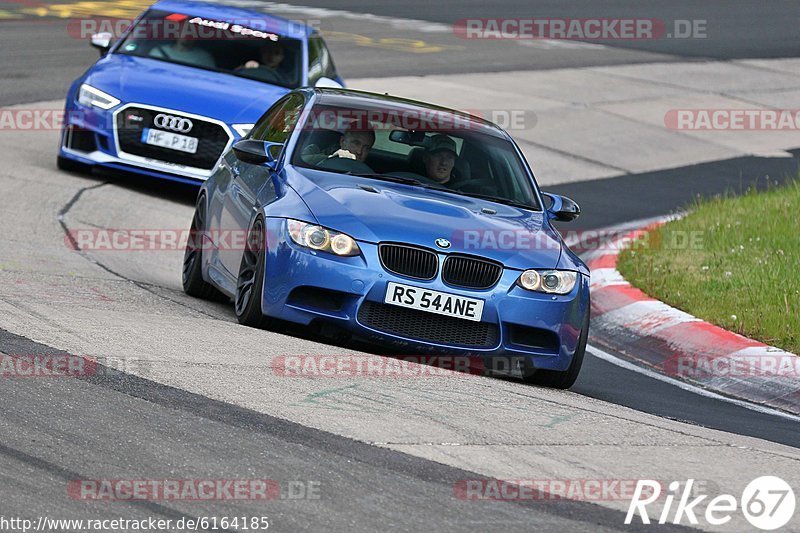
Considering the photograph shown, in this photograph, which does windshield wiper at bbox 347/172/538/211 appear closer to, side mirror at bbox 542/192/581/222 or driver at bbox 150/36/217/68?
side mirror at bbox 542/192/581/222

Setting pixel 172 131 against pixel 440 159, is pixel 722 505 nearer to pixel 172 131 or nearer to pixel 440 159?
pixel 440 159

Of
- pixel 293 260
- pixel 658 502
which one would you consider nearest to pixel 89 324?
pixel 293 260

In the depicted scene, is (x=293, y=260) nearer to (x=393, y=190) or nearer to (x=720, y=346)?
(x=393, y=190)

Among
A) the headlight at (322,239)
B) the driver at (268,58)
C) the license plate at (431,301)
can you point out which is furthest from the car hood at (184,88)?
the license plate at (431,301)

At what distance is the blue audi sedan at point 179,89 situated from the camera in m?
13.1

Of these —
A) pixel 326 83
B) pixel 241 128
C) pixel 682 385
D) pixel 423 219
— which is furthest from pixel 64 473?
pixel 326 83

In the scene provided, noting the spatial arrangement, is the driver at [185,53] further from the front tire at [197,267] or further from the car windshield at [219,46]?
the front tire at [197,267]

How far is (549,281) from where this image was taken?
7.91 metres

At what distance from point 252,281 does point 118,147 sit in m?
5.40

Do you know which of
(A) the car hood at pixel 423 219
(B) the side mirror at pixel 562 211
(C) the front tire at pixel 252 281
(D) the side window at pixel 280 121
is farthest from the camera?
(D) the side window at pixel 280 121

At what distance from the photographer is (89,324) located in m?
7.35

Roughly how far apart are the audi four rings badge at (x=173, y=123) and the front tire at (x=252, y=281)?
4.81 metres

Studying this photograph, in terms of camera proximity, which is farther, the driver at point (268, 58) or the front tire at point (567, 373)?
the driver at point (268, 58)

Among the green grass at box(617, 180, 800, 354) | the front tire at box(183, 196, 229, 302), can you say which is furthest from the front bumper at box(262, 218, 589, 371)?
the green grass at box(617, 180, 800, 354)
